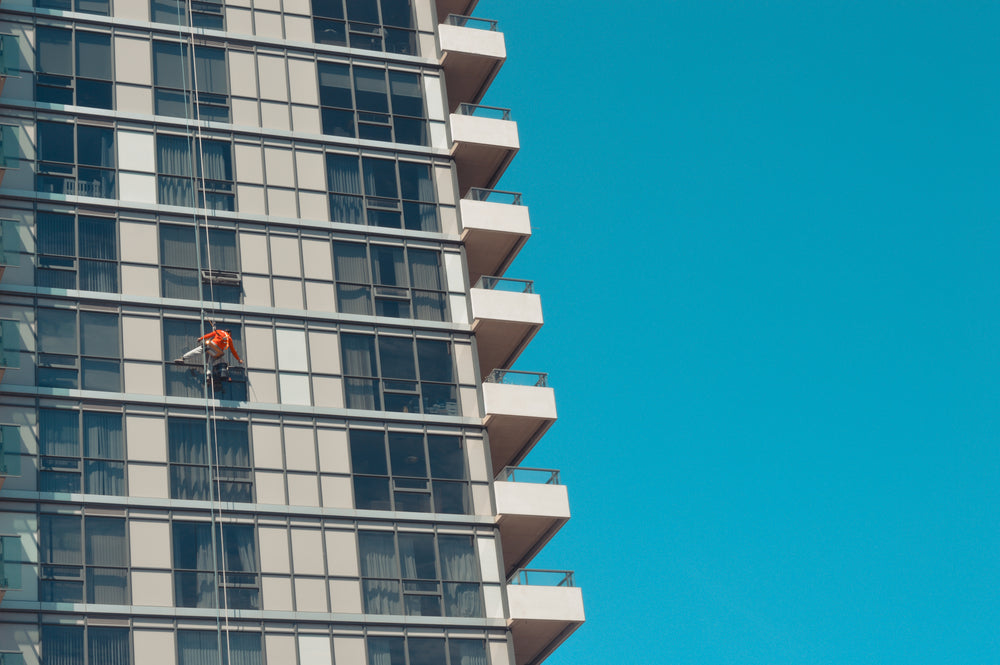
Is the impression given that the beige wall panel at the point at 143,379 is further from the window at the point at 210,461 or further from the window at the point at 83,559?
the window at the point at 83,559

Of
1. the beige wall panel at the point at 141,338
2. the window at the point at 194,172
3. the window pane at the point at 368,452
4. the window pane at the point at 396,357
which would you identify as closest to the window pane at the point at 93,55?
the window at the point at 194,172

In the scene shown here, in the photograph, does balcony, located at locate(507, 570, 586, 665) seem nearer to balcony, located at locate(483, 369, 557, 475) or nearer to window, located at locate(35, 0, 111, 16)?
balcony, located at locate(483, 369, 557, 475)

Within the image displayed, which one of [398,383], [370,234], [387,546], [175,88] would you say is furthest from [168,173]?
[387,546]

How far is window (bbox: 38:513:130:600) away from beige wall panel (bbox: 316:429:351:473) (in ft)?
19.2

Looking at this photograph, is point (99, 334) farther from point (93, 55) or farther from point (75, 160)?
point (93, 55)

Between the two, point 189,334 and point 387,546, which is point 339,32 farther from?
point 387,546

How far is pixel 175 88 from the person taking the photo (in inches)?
1932

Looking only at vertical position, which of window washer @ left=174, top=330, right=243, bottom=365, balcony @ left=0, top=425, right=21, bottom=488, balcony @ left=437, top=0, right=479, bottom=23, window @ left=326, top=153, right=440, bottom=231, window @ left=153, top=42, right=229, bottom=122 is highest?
balcony @ left=437, top=0, right=479, bottom=23

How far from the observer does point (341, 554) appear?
43719 millimetres

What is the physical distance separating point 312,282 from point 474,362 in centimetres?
531

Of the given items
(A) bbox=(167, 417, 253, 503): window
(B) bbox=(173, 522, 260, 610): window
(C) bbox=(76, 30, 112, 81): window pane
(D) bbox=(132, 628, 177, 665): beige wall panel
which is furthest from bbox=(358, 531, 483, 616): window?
(C) bbox=(76, 30, 112, 81): window pane

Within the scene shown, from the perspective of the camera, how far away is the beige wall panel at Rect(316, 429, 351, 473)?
44906 mm

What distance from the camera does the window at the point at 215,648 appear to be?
41156 millimetres

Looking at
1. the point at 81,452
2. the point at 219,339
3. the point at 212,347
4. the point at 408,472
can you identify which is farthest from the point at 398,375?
the point at 81,452
